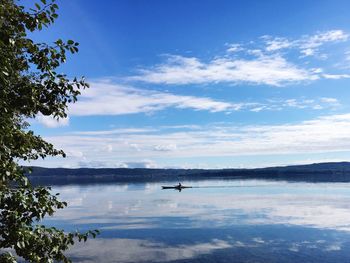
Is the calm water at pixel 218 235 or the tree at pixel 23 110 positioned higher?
the tree at pixel 23 110

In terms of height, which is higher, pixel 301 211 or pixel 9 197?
pixel 9 197

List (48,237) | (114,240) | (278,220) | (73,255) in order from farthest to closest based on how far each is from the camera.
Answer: (278,220)
(114,240)
(73,255)
(48,237)

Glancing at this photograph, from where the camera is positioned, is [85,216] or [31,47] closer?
[31,47]

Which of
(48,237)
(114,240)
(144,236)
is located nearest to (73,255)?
(114,240)

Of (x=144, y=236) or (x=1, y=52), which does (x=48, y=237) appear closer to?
(x=1, y=52)

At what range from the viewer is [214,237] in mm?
46062

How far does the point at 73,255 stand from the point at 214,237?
16796mm

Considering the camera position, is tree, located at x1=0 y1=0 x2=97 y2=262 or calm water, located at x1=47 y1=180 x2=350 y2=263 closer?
tree, located at x1=0 y1=0 x2=97 y2=262

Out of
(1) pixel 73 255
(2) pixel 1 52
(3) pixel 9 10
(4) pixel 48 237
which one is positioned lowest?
(1) pixel 73 255

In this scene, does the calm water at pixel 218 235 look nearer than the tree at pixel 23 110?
No

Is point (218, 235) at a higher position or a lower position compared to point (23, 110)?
lower

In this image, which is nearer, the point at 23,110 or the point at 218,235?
the point at 23,110

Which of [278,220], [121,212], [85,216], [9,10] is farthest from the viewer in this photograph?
[121,212]

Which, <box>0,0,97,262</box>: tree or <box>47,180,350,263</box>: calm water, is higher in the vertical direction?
<box>0,0,97,262</box>: tree
